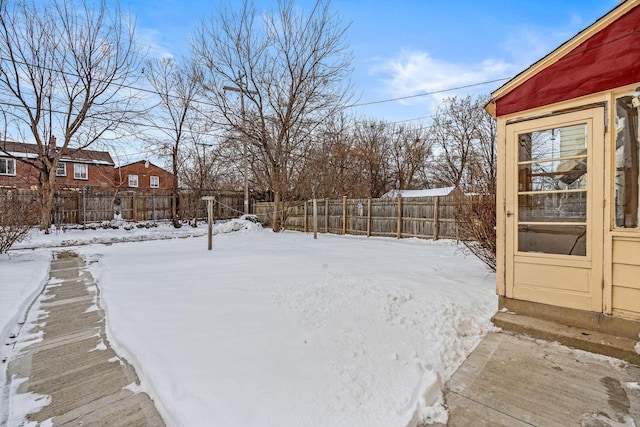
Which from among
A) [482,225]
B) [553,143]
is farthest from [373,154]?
[553,143]

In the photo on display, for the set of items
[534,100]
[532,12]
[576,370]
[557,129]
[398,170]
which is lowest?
[576,370]

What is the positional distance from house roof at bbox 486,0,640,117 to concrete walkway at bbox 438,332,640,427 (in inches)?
82.2

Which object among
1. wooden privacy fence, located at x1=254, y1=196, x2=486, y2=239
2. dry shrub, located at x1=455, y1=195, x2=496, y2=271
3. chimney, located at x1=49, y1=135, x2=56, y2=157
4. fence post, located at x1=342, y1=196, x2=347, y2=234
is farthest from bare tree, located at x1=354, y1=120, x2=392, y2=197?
chimney, located at x1=49, y1=135, x2=56, y2=157

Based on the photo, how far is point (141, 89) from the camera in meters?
11.4

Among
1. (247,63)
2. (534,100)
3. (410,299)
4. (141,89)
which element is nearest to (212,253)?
(410,299)

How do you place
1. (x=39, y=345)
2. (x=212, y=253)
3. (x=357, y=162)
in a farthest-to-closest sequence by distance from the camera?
(x=357, y=162)
(x=212, y=253)
(x=39, y=345)

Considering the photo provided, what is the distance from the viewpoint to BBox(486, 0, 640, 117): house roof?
232cm

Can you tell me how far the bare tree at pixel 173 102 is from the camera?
12.7 m

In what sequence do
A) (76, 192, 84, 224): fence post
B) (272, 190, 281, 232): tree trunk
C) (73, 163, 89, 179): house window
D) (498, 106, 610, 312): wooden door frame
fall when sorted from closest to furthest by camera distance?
(498, 106, 610, 312): wooden door frame < (272, 190, 281, 232): tree trunk < (76, 192, 84, 224): fence post < (73, 163, 89, 179): house window

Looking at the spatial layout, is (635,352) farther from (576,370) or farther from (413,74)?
(413,74)

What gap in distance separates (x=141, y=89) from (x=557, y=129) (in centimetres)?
1282

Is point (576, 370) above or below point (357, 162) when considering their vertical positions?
below

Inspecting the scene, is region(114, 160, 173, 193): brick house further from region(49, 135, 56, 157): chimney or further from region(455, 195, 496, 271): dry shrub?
region(455, 195, 496, 271): dry shrub

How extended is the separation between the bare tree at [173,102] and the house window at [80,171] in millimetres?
Answer: 12197
